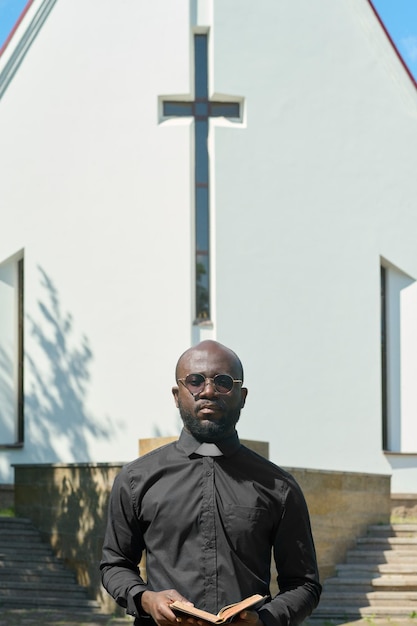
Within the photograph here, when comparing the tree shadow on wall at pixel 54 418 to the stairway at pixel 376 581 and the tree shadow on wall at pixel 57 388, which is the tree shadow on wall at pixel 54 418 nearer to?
the tree shadow on wall at pixel 57 388

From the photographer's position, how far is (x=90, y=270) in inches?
601

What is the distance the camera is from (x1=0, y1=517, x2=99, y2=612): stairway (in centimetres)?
1294

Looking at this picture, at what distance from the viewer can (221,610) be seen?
111 inches

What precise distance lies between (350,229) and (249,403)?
281 cm

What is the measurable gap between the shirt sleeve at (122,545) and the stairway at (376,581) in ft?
32.0

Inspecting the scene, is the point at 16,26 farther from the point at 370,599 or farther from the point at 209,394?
the point at 209,394

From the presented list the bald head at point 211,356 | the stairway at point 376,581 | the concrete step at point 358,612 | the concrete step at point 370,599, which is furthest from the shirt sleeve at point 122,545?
the concrete step at point 370,599

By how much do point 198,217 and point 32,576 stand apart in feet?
16.3

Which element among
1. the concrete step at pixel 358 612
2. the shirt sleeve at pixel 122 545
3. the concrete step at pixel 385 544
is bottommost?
the concrete step at pixel 358 612

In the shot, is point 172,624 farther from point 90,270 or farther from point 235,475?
point 90,270

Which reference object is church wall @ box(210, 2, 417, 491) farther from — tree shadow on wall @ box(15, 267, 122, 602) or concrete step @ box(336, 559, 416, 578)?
tree shadow on wall @ box(15, 267, 122, 602)

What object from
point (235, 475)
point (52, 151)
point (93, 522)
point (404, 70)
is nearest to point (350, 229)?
point (404, 70)

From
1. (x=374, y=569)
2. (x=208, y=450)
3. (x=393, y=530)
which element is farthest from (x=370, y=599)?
(x=208, y=450)

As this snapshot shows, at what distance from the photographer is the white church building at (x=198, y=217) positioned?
49.1ft
